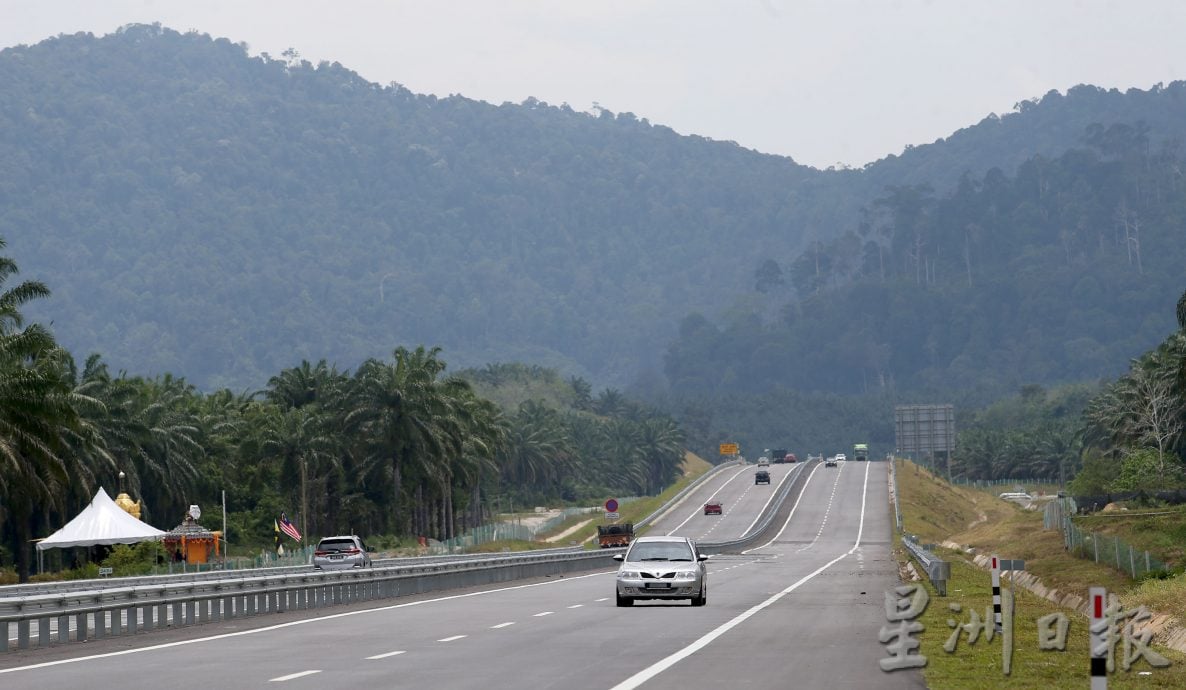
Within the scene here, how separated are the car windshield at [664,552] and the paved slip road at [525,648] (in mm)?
1077

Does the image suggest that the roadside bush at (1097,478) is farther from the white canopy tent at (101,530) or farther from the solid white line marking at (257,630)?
the solid white line marking at (257,630)

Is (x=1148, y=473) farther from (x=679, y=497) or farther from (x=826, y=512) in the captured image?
(x=679, y=497)

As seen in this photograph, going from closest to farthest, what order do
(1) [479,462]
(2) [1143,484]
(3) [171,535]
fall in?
(3) [171,535] < (2) [1143,484] < (1) [479,462]

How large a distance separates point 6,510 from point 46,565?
24.7 feet

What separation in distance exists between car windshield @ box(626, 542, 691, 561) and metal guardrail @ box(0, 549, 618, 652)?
312 inches

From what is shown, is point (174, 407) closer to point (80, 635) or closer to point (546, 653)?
point (80, 635)

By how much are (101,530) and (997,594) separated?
170 feet

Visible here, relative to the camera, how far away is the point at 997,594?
93.6ft

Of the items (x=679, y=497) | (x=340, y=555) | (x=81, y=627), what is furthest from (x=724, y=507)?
(x=81, y=627)

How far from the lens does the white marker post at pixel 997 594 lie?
28.1 metres

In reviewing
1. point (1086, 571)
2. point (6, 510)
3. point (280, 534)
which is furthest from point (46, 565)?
point (1086, 571)

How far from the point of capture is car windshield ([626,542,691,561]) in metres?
39.9

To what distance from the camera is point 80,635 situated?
102 ft

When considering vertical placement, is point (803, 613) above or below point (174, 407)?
below
